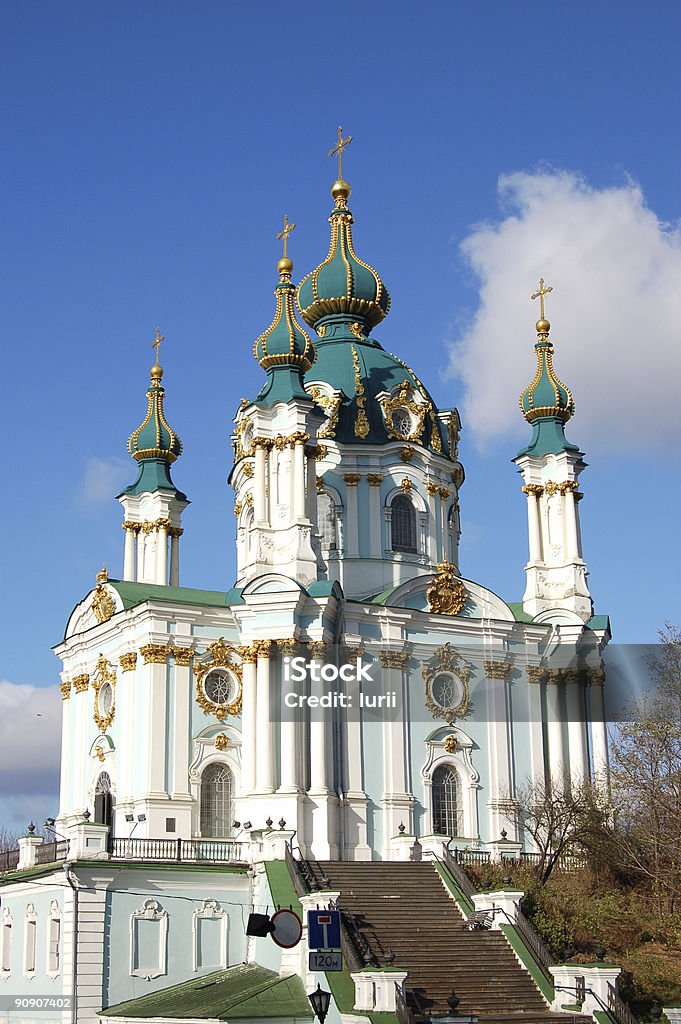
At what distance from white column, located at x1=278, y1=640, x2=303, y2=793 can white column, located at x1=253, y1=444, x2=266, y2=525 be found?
3.54 m

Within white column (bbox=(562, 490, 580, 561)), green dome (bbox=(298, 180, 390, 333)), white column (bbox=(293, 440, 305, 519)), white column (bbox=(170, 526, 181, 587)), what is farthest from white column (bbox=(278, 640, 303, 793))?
green dome (bbox=(298, 180, 390, 333))

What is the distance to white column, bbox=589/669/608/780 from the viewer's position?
38281mm

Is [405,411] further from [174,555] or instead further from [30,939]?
[30,939]

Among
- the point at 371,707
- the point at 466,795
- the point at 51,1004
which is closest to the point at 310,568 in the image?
the point at 371,707

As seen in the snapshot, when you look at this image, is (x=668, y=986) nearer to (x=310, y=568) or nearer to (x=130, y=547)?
(x=310, y=568)

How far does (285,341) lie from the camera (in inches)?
1422

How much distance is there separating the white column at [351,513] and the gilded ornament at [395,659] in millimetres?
3915

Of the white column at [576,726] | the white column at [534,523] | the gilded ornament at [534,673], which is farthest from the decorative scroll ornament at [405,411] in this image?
the white column at [576,726]

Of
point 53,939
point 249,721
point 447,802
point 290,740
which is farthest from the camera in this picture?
point 447,802

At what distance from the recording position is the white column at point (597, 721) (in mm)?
38281

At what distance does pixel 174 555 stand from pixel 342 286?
9446mm

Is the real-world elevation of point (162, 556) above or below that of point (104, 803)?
above
